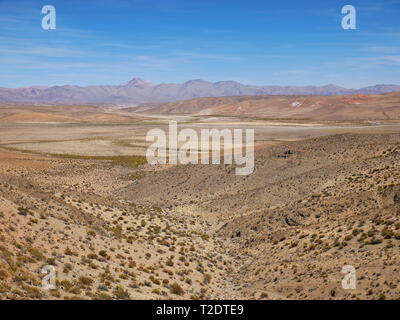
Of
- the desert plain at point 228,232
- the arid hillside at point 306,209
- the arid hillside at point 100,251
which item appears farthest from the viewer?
the arid hillside at point 306,209

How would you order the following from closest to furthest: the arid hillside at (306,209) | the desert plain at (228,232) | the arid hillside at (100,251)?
the arid hillside at (100,251) → the desert plain at (228,232) → the arid hillside at (306,209)

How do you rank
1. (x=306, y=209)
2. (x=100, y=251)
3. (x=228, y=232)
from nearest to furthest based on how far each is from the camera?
(x=100, y=251) → (x=306, y=209) → (x=228, y=232)

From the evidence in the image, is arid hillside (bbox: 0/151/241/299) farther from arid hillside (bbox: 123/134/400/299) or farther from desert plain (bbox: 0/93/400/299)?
arid hillside (bbox: 123/134/400/299)

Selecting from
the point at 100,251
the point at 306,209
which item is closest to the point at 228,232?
the point at 306,209

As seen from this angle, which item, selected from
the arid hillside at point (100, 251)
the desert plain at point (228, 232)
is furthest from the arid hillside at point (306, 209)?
the arid hillside at point (100, 251)

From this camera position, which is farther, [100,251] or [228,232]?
[228,232]

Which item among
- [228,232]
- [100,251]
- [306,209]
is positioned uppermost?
[306,209]

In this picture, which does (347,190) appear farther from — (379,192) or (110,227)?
(110,227)

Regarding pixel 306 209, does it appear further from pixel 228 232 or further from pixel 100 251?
pixel 100 251

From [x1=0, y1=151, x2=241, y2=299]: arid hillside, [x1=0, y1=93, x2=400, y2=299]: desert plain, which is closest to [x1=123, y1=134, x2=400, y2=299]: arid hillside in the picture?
[x1=0, y1=93, x2=400, y2=299]: desert plain

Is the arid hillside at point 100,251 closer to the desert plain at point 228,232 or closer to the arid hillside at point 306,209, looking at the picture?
the desert plain at point 228,232

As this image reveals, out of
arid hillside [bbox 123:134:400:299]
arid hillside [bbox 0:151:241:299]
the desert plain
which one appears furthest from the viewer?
arid hillside [bbox 123:134:400:299]

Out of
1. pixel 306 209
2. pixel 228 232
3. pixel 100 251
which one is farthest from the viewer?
pixel 228 232
